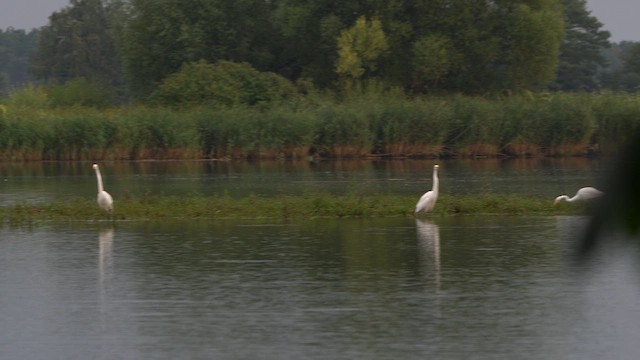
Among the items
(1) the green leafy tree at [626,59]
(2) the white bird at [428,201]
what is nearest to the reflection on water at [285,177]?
(2) the white bird at [428,201]

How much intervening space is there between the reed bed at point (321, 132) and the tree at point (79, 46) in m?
40.2

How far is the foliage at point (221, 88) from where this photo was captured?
43562 millimetres

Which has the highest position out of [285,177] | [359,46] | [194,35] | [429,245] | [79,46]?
[79,46]

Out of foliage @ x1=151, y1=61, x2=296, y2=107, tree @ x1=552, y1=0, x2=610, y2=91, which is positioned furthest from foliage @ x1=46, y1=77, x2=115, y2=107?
tree @ x1=552, y1=0, x2=610, y2=91

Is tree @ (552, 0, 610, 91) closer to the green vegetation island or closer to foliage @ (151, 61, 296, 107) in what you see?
the green vegetation island

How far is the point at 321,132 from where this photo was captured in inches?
1535

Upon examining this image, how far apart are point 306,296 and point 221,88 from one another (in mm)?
31606

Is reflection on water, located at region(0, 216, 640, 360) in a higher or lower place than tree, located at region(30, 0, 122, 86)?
lower

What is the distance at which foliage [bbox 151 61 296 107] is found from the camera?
143ft

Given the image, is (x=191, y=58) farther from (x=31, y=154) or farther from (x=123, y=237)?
(x=123, y=237)

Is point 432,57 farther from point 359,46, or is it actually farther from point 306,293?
point 306,293

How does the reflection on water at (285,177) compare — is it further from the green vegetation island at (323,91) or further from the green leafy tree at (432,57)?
the green leafy tree at (432,57)

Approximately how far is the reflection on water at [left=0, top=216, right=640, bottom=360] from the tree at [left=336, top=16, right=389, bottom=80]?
2782 cm

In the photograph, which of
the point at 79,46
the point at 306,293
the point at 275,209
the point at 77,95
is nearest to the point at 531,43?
the point at 77,95
